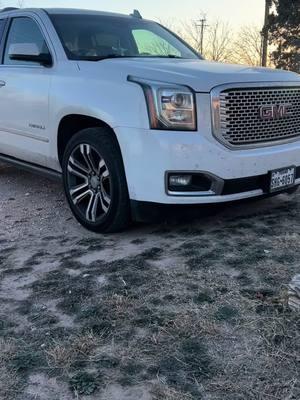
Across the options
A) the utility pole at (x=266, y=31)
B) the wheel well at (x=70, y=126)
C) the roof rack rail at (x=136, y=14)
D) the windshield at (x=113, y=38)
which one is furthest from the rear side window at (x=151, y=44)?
the utility pole at (x=266, y=31)

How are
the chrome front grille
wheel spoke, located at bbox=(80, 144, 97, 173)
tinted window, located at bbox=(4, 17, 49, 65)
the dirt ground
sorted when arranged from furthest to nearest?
tinted window, located at bbox=(4, 17, 49, 65) → wheel spoke, located at bbox=(80, 144, 97, 173) → the chrome front grille → the dirt ground

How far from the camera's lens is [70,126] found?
4.78m

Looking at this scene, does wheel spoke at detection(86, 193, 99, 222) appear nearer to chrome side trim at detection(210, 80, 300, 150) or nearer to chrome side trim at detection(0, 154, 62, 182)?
chrome side trim at detection(0, 154, 62, 182)

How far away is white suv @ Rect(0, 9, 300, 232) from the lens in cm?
386

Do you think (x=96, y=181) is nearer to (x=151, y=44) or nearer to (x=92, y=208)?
(x=92, y=208)

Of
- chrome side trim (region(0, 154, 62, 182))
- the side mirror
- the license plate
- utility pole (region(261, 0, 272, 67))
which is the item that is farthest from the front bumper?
utility pole (region(261, 0, 272, 67))

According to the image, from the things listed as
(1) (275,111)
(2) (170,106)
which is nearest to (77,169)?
(2) (170,106)

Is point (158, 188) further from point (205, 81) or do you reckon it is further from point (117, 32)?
point (117, 32)

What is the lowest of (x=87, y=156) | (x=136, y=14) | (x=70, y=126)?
(x=87, y=156)

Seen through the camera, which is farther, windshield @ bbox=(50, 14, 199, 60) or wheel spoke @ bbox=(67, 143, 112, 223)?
windshield @ bbox=(50, 14, 199, 60)

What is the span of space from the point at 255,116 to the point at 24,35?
2722mm

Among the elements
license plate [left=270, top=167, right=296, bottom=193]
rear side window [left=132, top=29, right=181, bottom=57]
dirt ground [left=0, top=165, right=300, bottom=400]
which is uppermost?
rear side window [left=132, top=29, right=181, bottom=57]

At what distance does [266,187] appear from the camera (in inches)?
167

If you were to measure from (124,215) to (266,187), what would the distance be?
1.18 meters
